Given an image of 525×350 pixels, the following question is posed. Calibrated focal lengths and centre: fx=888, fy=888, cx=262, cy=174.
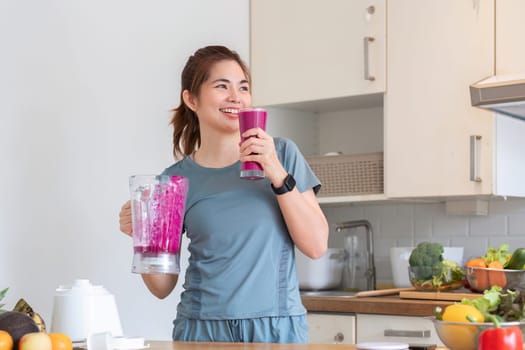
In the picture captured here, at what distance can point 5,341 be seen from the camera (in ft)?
5.92

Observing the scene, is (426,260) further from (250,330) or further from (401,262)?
(250,330)

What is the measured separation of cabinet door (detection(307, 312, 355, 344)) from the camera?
11.2 feet

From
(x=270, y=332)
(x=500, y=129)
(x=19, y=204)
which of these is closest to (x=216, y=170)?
(x=270, y=332)

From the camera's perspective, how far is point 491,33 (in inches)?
134

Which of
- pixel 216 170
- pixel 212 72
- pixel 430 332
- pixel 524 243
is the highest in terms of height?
pixel 212 72

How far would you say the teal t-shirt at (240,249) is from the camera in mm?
2334

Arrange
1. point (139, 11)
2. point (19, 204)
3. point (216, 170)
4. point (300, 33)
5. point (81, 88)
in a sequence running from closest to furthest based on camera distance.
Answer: point (216, 170), point (19, 204), point (81, 88), point (139, 11), point (300, 33)

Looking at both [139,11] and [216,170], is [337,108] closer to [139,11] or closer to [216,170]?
[139,11]

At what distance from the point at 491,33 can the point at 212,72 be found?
4.47 ft

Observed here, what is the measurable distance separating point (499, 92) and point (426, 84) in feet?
1.49

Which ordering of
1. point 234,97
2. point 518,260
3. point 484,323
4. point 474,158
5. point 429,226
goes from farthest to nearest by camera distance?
point 429,226
point 474,158
point 518,260
point 234,97
point 484,323

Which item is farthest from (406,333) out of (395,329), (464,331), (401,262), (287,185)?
(464,331)

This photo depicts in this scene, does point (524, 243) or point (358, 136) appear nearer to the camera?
point (524, 243)

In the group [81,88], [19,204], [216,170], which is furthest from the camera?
[81,88]
